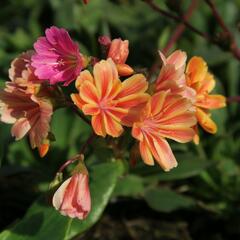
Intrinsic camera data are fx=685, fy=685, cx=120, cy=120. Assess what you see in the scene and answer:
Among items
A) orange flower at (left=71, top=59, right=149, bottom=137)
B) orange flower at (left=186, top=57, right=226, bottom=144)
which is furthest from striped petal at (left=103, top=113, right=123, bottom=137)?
orange flower at (left=186, top=57, right=226, bottom=144)

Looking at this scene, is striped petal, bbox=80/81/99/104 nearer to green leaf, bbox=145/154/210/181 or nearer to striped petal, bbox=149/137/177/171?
striped petal, bbox=149/137/177/171

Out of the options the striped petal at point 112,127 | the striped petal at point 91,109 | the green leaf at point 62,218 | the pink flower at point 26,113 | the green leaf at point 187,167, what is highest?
the striped petal at point 91,109

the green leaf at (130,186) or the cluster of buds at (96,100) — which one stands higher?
the cluster of buds at (96,100)

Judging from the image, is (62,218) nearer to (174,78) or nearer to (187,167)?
(174,78)

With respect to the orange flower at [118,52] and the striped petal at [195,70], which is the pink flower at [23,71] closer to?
the orange flower at [118,52]

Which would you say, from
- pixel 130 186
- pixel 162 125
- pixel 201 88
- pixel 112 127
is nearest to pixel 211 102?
pixel 201 88

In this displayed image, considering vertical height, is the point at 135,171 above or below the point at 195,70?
below

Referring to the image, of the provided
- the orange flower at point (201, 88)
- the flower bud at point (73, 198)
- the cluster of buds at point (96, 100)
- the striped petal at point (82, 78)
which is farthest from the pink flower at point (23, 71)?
the orange flower at point (201, 88)
